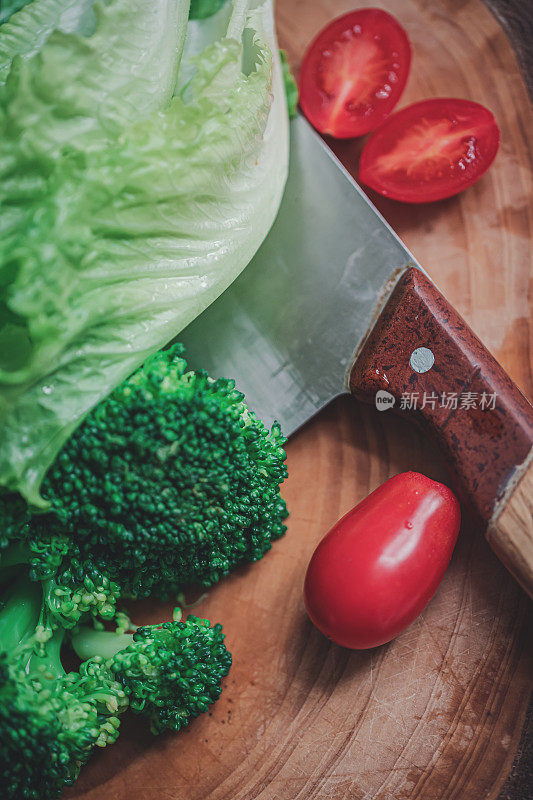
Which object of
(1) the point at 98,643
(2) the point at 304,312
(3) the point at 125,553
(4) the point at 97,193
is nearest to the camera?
(4) the point at 97,193

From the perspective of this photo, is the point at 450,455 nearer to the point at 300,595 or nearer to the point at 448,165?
the point at 300,595

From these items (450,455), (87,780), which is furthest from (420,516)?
(87,780)

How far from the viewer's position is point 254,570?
1.79m

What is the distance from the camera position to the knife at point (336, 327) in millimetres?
1620

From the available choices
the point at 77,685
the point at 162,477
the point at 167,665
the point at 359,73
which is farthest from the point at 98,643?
the point at 359,73

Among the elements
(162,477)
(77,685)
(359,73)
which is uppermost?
(359,73)

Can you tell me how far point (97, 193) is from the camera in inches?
52.3

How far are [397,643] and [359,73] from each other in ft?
5.69

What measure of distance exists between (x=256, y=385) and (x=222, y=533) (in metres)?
0.44

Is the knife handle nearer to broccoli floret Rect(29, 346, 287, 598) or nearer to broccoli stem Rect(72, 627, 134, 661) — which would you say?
broccoli floret Rect(29, 346, 287, 598)

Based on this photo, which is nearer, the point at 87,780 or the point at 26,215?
the point at 26,215

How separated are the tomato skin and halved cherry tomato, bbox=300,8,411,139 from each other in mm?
1138

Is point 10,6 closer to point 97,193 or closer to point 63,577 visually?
point 97,193

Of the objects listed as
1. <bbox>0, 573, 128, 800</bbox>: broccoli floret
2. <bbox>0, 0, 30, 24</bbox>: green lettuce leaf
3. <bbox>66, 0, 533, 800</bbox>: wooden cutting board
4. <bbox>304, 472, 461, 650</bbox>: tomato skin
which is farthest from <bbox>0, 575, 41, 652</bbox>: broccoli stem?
<bbox>0, 0, 30, 24</bbox>: green lettuce leaf
